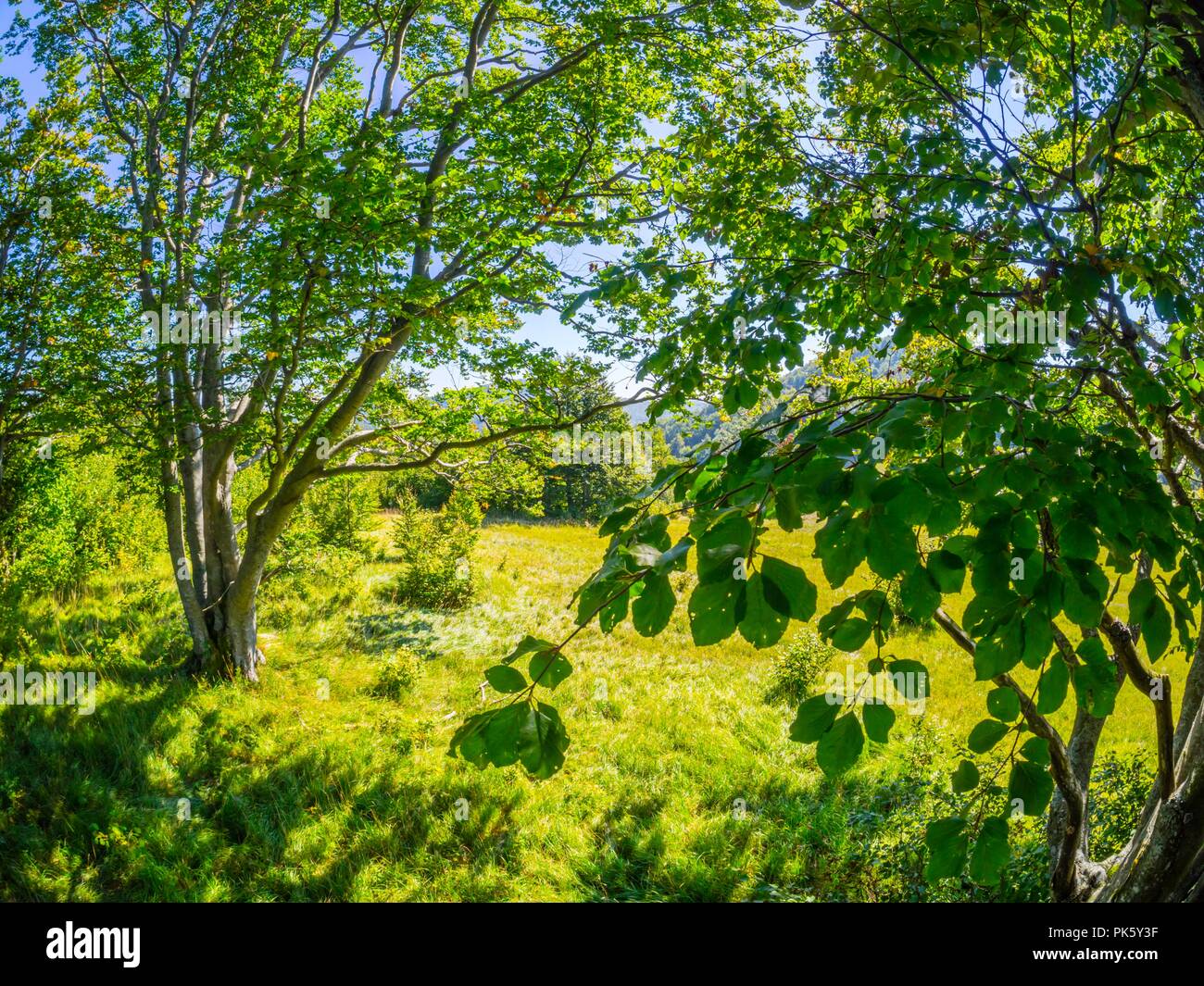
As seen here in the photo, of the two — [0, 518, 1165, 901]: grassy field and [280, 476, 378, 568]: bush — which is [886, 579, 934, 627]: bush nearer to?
[0, 518, 1165, 901]: grassy field

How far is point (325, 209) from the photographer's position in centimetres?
532

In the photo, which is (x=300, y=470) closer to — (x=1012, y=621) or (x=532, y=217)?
A: (x=532, y=217)

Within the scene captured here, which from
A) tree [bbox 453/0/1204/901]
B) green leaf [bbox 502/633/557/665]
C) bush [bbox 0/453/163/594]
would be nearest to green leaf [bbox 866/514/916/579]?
tree [bbox 453/0/1204/901]

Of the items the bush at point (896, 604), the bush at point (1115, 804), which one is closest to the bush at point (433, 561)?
the bush at point (1115, 804)

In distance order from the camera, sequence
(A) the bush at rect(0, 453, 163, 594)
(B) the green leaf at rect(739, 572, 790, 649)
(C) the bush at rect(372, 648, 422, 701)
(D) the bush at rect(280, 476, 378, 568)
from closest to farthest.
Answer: (B) the green leaf at rect(739, 572, 790, 649)
(C) the bush at rect(372, 648, 422, 701)
(D) the bush at rect(280, 476, 378, 568)
(A) the bush at rect(0, 453, 163, 594)

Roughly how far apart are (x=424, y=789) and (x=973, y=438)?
6.69 meters

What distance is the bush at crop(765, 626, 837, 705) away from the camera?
955 cm

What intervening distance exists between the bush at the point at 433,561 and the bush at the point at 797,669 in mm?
7071

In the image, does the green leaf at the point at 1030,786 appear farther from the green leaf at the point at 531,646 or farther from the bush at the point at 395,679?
the bush at the point at 395,679

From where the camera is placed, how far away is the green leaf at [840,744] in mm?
961

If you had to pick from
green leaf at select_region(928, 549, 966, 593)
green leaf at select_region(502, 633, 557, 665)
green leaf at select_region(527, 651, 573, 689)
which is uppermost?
green leaf at select_region(928, 549, 966, 593)

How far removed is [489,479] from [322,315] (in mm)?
4222
